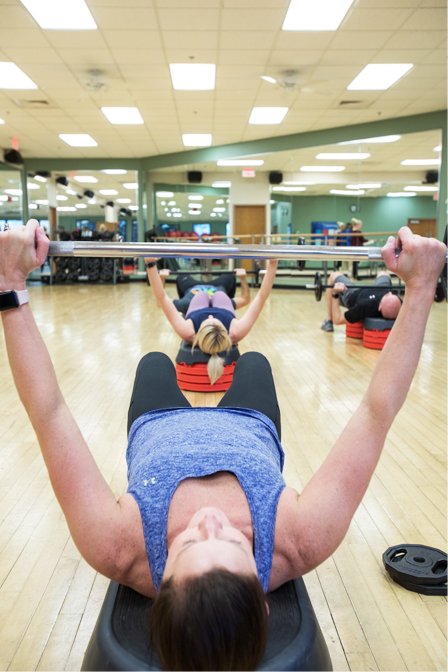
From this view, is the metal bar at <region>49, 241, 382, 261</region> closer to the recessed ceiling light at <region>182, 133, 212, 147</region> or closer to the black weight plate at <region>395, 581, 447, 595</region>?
the black weight plate at <region>395, 581, 447, 595</region>

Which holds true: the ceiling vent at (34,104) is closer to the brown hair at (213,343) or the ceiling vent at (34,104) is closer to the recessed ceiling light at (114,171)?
the recessed ceiling light at (114,171)

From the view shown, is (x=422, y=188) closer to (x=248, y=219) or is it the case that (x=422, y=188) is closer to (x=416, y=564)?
(x=248, y=219)

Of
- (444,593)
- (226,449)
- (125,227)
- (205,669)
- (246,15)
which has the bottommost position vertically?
(444,593)

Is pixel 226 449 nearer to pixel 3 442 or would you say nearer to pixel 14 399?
pixel 3 442

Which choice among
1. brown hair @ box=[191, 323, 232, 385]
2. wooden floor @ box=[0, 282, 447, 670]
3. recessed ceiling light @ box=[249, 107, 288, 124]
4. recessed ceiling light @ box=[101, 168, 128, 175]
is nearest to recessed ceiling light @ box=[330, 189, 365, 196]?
recessed ceiling light @ box=[249, 107, 288, 124]

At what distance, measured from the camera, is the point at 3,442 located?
288cm

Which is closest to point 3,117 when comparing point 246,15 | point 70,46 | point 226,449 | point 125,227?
point 70,46

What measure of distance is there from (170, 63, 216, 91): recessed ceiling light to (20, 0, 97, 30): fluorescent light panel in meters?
1.47

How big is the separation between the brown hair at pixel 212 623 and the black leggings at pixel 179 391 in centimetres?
84

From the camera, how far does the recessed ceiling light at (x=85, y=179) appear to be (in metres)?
14.8

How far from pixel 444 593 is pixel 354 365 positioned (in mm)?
3207

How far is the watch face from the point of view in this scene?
1.08 m

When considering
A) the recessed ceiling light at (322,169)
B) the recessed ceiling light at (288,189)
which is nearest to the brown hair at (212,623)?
the recessed ceiling light at (322,169)

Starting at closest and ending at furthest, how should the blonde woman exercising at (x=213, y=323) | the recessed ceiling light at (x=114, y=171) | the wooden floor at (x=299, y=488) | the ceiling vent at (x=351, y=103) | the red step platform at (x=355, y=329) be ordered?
the wooden floor at (x=299, y=488)
the blonde woman exercising at (x=213, y=323)
the red step platform at (x=355, y=329)
the ceiling vent at (x=351, y=103)
the recessed ceiling light at (x=114, y=171)
